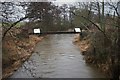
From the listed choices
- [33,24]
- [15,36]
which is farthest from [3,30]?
[33,24]

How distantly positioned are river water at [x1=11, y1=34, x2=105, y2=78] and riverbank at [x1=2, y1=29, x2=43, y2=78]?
0.24ft

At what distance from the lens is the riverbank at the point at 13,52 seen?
7.76ft

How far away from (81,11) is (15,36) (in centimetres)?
81

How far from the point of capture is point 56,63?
10.8 ft

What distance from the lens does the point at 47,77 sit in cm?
286

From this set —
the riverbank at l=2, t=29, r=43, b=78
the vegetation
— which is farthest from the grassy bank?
the riverbank at l=2, t=29, r=43, b=78

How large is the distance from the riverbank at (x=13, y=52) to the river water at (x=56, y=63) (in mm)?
73

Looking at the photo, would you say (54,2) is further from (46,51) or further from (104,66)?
(46,51)

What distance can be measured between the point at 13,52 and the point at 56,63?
80 centimetres

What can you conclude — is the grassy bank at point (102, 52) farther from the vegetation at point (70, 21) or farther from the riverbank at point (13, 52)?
the riverbank at point (13, 52)

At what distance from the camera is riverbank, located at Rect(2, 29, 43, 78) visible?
2.37m

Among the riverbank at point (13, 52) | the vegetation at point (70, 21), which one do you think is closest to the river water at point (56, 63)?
the riverbank at point (13, 52)

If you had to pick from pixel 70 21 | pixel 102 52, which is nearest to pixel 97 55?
pixel 102 52

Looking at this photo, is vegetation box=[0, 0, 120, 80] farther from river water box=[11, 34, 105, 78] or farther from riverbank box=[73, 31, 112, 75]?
river water box=[11, 34, 105, 78]
